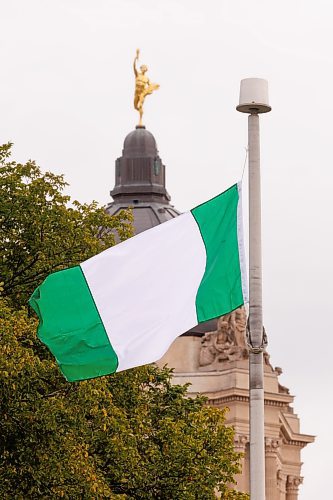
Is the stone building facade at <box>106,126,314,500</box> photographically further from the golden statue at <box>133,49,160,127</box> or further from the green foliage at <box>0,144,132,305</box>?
the green foliage at <box>0,144,132,305</box>

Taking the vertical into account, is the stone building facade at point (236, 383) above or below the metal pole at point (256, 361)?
above

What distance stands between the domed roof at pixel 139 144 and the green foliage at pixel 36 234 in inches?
2876

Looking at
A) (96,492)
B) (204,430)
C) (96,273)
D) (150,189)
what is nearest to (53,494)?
(96,492)

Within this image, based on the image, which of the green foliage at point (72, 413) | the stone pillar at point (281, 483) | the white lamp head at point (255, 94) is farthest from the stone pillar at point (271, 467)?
the white lamp head at point (255, 94)

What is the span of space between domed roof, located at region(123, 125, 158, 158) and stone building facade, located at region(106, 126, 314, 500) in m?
3.91

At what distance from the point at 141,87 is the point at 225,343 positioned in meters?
24.4

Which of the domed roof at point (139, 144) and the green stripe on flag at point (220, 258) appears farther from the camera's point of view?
the domed roof at point (139, 144)

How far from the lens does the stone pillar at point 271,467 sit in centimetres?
9531

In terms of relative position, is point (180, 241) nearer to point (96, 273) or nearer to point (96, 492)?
point (96, 273)

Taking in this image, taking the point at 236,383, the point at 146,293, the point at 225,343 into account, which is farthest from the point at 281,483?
the point at 146,293

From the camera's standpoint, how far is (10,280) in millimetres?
43688

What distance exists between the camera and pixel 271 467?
9594 cm

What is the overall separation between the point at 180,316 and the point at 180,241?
1067 millimetres

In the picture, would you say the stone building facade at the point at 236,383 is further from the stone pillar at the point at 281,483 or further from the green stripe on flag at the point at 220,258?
the green stripe on flag at the point at 220,258
